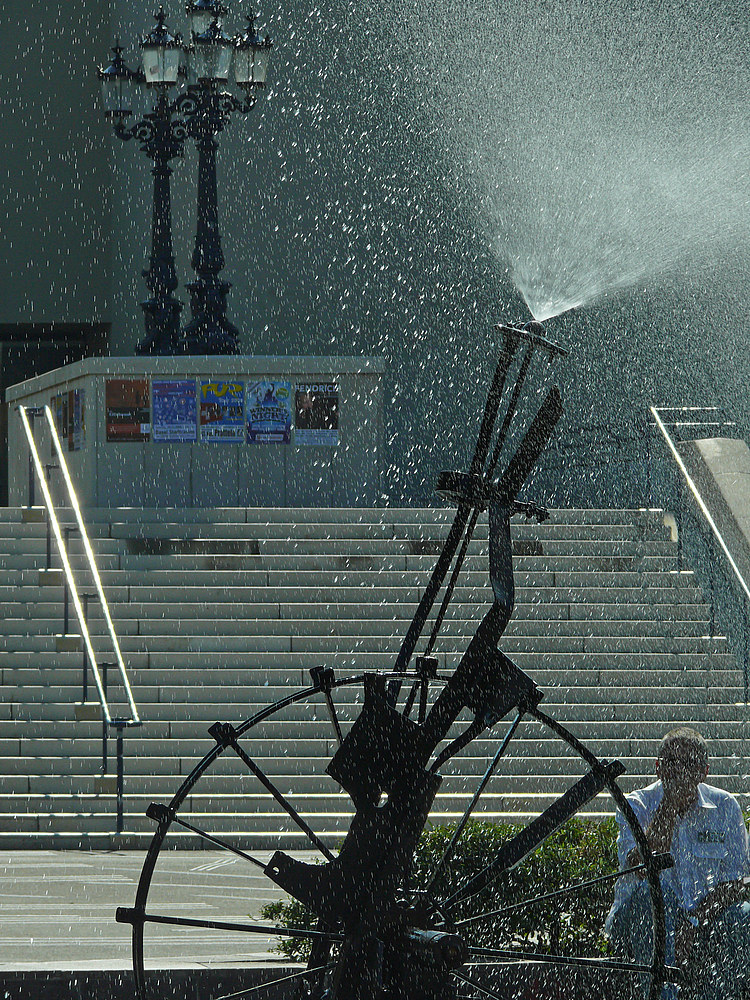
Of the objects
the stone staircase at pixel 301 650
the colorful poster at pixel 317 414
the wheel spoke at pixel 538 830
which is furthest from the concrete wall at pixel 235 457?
the wheel spoke at pixel 538 830

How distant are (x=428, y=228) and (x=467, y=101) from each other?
1956 mm

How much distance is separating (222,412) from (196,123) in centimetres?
296

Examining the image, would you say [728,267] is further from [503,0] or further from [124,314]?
[124,314]

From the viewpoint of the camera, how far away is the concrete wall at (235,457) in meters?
16.3

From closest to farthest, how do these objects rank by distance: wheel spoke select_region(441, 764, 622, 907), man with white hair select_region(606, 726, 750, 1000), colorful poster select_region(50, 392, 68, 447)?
wheel spoke select_region(441, 764, 622, 907)
man with white hair select_region(606, 726, 750, 1000)
colorful poster select_region(50, 392, 68, 447)

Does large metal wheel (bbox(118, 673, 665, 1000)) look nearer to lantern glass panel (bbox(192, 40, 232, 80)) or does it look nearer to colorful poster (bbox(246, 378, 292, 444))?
colorful poster (bbox(246, 378, 292, 444))

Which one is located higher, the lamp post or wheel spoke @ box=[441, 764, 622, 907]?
the lamp post

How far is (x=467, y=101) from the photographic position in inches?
897

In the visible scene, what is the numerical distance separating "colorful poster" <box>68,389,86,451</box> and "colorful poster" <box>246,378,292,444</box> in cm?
172

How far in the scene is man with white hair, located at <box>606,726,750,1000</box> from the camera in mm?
4969

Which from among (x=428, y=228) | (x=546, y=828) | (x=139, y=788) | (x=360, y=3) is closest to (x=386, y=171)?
(x=428, y=228)

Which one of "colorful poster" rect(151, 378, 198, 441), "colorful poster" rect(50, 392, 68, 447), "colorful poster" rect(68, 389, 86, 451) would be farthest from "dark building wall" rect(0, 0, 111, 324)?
"colorful poster" rect(151, 378, 198, 441)

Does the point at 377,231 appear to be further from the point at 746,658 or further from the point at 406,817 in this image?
the point at 406,817

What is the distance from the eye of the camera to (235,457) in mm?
16531
